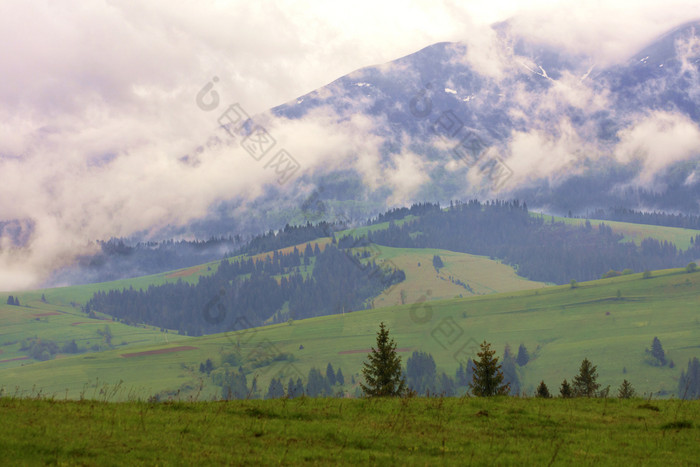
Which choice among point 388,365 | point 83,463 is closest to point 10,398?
point 83,463

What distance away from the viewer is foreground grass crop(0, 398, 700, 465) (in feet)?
61.1

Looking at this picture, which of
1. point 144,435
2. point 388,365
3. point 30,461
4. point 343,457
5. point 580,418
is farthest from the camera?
point 388,365

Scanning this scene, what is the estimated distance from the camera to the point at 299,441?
20.8 meters

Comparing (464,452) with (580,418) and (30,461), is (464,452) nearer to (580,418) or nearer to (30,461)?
(580,418)

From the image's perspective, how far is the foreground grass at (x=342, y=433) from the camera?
61.1 ft

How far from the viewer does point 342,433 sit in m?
21.9

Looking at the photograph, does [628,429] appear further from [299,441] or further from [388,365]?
[388,365]

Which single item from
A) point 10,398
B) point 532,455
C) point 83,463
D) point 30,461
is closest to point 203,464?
point 83,463

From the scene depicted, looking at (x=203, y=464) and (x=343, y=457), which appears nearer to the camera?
(x=203, y=464)

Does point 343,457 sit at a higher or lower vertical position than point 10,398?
lower

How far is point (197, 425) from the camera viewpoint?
22.2 metres

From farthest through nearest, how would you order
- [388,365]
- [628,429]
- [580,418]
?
[388,365] → [580,418] → [628,429]

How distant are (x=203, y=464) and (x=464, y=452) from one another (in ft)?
26.0

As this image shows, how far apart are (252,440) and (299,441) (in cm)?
147
